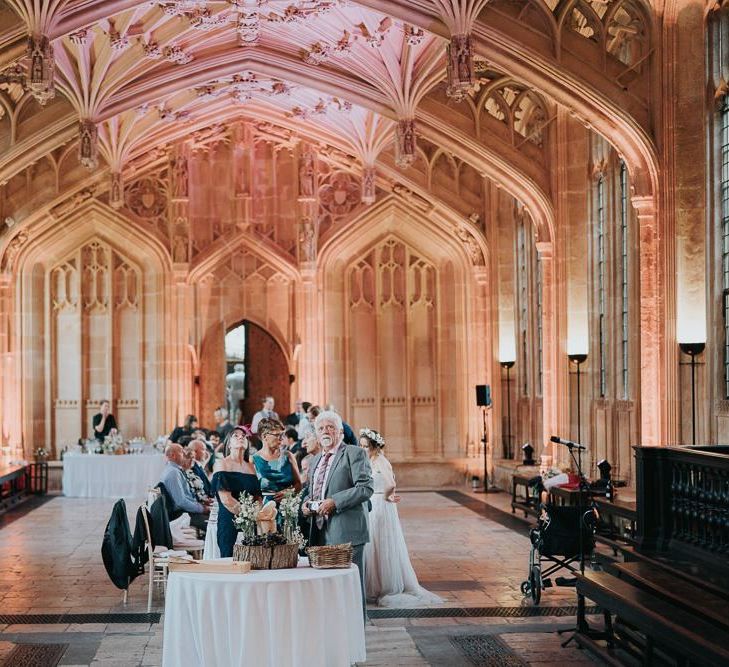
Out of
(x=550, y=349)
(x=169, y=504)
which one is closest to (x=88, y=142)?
(x=550, y=349)

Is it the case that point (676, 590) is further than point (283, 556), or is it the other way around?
point (676, 590)

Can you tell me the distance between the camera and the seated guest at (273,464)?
7.84 m

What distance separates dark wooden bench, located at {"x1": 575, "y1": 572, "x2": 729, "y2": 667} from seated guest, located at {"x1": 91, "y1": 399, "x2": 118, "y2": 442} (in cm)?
1339

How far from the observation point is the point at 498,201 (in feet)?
66.7

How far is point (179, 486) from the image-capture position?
1015cm

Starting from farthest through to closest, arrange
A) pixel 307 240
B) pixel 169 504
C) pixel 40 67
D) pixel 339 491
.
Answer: pixel 307 240 < pixel 40 67 < pixel 169 504 < pixel 339 491

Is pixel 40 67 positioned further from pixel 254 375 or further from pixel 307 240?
pixel 254 375

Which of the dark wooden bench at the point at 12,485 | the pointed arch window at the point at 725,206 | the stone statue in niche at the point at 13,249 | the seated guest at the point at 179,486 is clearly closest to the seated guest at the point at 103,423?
the dark wooden bench at the point at 12,485

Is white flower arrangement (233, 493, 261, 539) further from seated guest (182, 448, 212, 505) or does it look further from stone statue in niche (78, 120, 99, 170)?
stone statue in niche (78, 120, 99, 170)

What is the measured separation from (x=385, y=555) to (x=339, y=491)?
241cm

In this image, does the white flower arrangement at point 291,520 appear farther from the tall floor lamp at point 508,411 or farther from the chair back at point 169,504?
the tall floor lamp at point 508,411

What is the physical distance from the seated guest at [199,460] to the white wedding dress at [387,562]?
68.2 inches

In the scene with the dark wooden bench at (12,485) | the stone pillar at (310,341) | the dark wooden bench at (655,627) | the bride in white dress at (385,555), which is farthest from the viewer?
the stone pillar at (310,341)

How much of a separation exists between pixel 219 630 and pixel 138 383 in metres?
16.2
